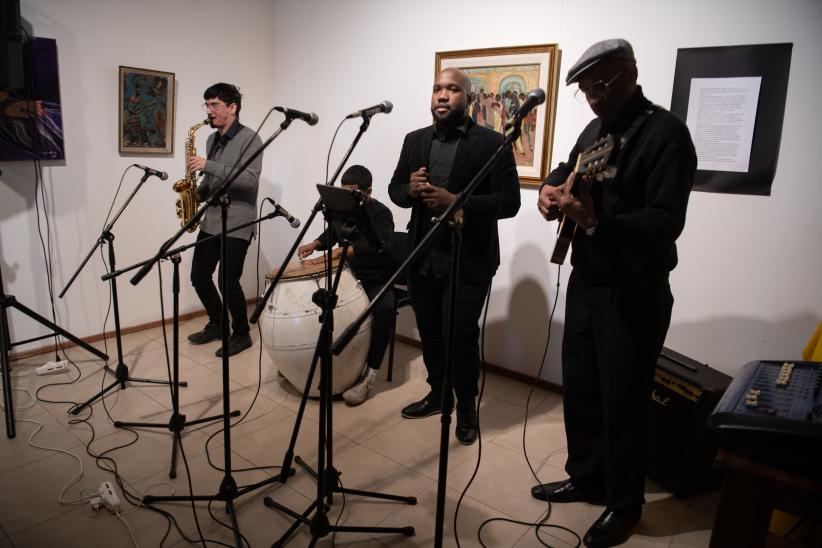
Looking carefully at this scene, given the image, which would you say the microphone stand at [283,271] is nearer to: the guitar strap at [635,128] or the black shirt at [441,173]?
the black shirt at [441,173]

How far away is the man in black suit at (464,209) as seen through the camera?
7.61 ft

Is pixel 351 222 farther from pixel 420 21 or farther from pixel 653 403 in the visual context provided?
pixel 420 21

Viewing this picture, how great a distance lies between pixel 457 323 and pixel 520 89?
149 centimetres

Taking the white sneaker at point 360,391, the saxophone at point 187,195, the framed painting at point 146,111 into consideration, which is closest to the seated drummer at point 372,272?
the white sneaker at point 360,391

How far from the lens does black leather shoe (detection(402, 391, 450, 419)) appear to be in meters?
2.83

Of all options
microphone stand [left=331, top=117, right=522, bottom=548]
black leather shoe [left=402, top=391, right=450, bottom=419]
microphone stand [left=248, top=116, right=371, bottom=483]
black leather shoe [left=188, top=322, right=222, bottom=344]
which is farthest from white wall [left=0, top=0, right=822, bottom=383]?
microphone stand [left=331, top=117, right=522, bottom=548]

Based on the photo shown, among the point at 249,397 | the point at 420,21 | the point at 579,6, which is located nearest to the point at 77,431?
the point at 249,397

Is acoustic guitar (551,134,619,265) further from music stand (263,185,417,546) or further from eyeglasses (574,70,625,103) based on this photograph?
music stand (263,185,417,546)

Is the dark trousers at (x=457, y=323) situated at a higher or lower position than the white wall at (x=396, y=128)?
lower

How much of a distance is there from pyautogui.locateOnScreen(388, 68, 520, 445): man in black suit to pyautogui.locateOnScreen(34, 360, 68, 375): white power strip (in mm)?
2222

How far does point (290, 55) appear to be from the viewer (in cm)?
441

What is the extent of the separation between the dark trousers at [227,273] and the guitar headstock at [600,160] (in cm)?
237

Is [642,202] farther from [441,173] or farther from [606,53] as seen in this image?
[441,173]

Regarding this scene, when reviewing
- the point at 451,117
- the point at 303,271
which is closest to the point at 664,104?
the point at 451,117
